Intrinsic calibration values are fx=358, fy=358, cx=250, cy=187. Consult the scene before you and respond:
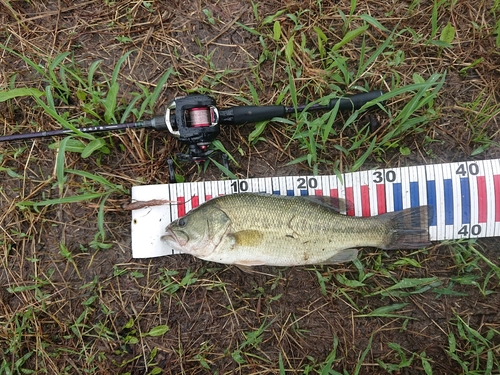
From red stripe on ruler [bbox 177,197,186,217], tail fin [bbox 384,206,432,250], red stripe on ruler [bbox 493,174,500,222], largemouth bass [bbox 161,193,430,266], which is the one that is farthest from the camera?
red stripe on ruler [bbox 177,197,186,217]

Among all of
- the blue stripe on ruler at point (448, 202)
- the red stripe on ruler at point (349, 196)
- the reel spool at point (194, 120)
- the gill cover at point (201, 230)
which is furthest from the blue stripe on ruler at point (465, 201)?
the reel spool at point (194, 120)

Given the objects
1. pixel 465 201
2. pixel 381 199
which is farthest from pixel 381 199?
pixel 465 201

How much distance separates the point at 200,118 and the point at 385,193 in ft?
6.33

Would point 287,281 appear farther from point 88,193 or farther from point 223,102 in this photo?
point 88,193

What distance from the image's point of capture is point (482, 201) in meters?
3.46

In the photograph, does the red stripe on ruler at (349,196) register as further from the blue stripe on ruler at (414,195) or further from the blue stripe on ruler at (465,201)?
the blue stripe on ruler at (465,201)

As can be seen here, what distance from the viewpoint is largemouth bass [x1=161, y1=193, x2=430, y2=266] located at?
319cm

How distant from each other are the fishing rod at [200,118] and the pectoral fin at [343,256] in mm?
1375

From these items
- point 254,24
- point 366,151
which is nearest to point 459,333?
point 366,151

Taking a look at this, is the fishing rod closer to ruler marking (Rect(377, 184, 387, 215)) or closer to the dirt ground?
the dirt ground

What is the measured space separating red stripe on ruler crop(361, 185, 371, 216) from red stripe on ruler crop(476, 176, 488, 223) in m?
1.04

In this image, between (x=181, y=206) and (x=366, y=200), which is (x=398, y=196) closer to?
(x=366, y=200)

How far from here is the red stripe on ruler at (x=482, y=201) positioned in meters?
3.45

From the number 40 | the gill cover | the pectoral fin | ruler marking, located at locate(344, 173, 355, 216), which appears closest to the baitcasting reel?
the gill cover
